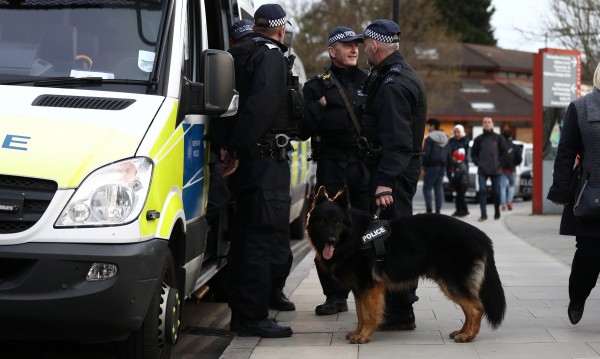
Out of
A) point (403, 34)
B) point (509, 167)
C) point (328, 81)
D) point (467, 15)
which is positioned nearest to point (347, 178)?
point (328, 81)

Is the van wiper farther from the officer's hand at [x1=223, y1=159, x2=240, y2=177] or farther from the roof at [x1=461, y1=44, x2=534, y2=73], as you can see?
the roof at [x1=461, y1=44, x2=534, y2=73]

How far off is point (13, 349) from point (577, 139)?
4.08 meters

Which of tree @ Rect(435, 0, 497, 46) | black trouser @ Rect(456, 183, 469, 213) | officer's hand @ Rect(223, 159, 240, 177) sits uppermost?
tree @ Rect(435, 0, 497, 46)

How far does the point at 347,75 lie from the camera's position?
7973 millimetres

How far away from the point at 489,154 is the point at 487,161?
0.49ft

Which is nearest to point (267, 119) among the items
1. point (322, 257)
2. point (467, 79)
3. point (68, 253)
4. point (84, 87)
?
point (322, 257)

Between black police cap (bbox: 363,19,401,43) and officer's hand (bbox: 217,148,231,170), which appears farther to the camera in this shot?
black police cap (bbox: 363,19,401,43)

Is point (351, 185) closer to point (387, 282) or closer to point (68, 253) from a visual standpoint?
point (387, 282)

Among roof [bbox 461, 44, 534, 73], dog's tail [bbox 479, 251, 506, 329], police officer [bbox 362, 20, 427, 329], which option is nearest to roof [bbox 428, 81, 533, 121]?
roof [bbox 461, 44, 534, 73]

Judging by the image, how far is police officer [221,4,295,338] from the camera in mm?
6566

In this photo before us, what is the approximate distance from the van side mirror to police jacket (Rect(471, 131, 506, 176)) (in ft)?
46.3

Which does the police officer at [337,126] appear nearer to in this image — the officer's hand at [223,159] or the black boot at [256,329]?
the black boot at [256,329]

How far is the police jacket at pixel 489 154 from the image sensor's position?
1947 cm

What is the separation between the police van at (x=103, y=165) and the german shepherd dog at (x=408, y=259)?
33.2 inches
